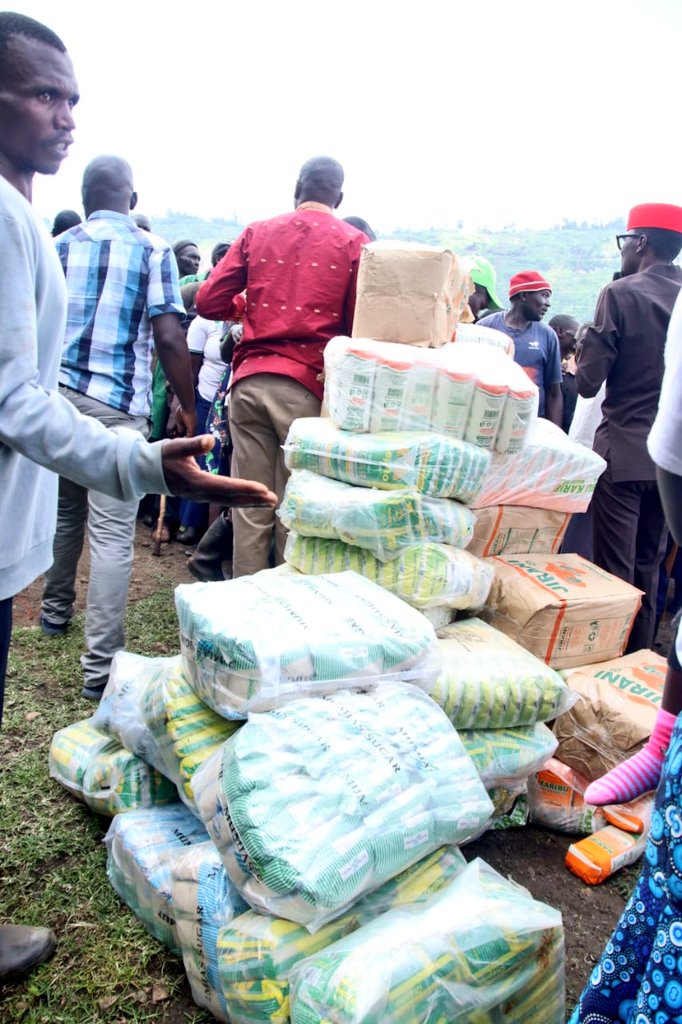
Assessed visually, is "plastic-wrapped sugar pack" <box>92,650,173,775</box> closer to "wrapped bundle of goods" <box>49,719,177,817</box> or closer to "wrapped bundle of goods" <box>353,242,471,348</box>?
"wrapped bundle of goods" <box>49,719,177,817</box>

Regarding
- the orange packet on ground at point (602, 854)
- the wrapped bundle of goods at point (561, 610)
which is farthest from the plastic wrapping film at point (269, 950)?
the wrapped bundle of goods at point (561, 610)

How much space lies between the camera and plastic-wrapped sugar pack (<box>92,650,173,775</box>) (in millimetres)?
1924

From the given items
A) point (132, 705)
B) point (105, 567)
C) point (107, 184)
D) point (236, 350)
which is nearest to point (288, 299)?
point (236, 350)

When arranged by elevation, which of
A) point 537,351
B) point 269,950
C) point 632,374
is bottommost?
point 269,950

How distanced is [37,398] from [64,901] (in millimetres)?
1295

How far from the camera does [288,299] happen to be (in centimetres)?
312

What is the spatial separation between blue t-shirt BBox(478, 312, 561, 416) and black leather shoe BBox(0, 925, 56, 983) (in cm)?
352

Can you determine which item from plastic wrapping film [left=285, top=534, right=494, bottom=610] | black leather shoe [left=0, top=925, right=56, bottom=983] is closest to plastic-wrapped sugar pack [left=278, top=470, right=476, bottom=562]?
plastic wrapping film [left=285, top=534, right=494, bottom=610]

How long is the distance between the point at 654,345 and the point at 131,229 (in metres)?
2.32

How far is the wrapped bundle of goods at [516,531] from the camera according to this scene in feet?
9.38

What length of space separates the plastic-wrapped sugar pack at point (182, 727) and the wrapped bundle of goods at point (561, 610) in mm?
1214

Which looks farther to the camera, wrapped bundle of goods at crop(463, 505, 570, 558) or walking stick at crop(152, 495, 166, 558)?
walking stick at crop(152, 495, 166, 558)

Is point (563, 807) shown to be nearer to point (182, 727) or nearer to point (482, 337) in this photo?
point (182, 727)

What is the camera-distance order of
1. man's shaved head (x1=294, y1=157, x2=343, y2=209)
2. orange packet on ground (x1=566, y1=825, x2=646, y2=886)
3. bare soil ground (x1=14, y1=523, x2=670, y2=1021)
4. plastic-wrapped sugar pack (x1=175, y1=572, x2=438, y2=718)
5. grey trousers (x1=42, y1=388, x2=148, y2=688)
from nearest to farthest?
plastic-wrapped sugar pack (x1=175, y1=572, x2=438, y2=718) < bare soil ground (x1=14, y1=523, x2=670, y2=1021) < orange packet on ground (x1=566, y1=825, x2=646, y2=886) < grey trousers (x1=42, y1=388, x2=148, y2=688) < man's shaved head (x1=294, y1=157, x2=343, y2=209)
